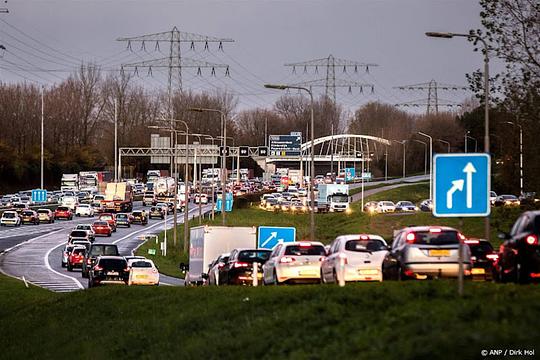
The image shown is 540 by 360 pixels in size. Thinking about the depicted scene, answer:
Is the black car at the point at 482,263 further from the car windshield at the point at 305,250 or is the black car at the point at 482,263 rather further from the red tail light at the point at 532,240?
the red tail light at the point at 532,240

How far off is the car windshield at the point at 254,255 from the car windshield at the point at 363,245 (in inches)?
305

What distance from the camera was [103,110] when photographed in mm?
190875

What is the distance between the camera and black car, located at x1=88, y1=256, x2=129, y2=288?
2016 inches

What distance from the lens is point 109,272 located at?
51.4 metres

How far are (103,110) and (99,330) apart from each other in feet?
541

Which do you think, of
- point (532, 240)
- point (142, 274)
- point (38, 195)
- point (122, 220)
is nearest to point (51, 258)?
point (142, 274)

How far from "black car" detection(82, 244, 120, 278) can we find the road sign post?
46917mm

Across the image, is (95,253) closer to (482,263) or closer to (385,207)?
(482,263)

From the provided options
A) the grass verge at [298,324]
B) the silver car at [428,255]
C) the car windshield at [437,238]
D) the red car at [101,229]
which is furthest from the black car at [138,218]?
the car windshield at [437,238]

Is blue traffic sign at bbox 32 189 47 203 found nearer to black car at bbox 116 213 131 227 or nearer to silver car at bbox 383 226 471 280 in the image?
black car at bbox 116 213 131 227

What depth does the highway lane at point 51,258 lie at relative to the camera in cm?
6381

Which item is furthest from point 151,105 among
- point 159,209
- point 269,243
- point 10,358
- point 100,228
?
point 10,358

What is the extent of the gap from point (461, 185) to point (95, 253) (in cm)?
4978

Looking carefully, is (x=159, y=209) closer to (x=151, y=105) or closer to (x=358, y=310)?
(x=151, y=105)
